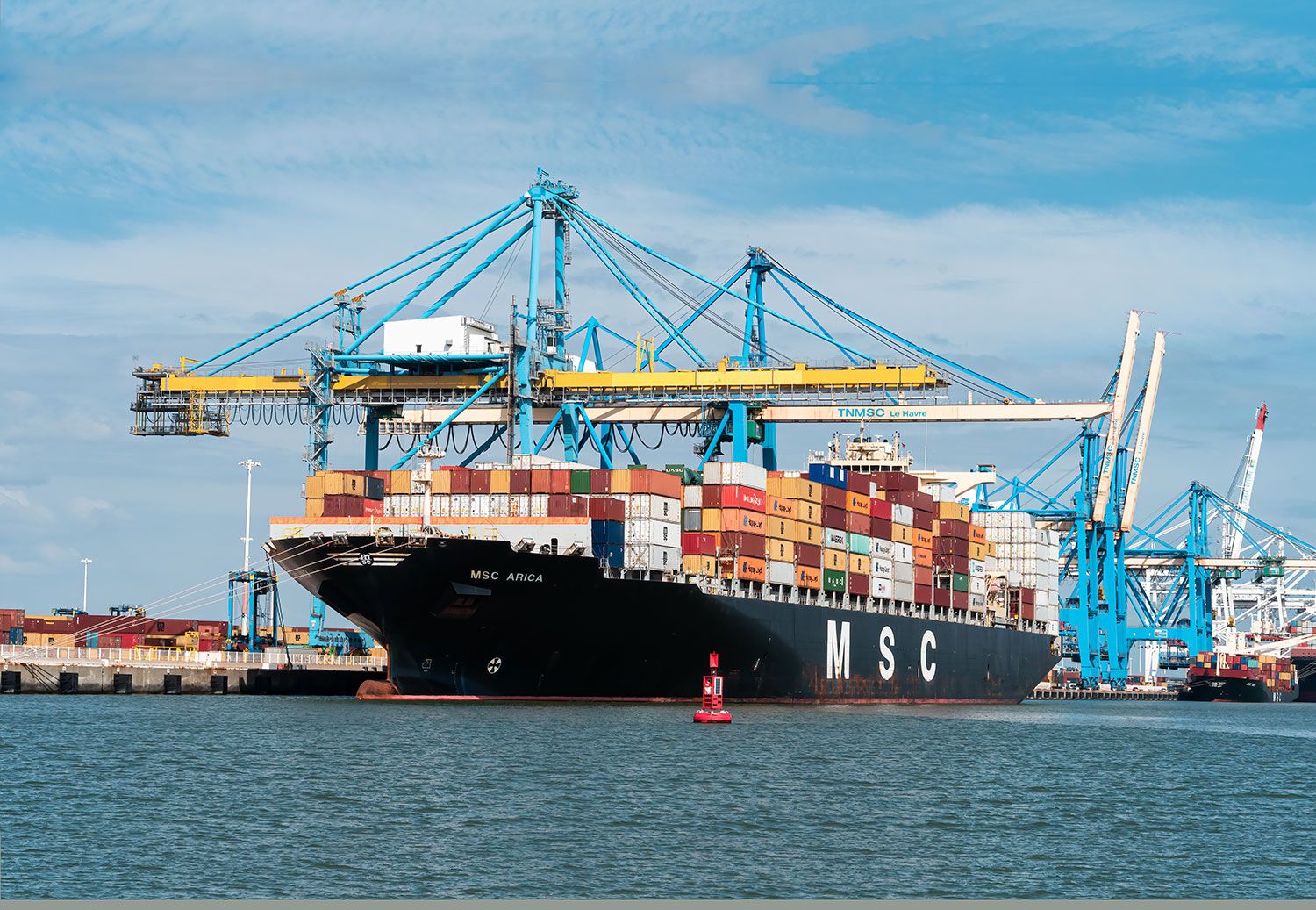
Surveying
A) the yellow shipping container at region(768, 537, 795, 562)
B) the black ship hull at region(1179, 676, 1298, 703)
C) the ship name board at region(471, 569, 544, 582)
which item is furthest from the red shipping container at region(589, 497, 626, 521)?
the black ship hull at region(1179, 676, 1298, 703)

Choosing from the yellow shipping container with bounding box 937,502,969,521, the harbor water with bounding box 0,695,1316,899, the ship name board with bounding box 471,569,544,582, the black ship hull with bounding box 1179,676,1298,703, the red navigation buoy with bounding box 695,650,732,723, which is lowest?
the black ship hull with bounding box 1179,676,1298,703

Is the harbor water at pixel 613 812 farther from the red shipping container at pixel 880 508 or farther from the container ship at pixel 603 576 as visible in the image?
the red shipping container at pixel 880 508

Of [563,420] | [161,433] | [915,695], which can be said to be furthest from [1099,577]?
[161,433]

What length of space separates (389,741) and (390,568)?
12012 mm

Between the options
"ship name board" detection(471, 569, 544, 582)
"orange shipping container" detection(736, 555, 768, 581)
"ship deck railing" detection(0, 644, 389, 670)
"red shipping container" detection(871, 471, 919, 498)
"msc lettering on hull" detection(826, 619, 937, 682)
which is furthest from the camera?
"red shipping container" detection(871, 471, 919, 498)

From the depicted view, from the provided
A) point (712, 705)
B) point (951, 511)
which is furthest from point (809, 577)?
point (951, 511)

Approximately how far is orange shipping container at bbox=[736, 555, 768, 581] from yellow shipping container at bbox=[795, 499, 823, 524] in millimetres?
3683

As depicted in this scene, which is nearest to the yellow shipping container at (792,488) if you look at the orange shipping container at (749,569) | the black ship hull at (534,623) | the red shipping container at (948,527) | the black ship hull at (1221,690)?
the orange shipping container at (749,569)

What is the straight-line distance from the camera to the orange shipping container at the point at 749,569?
59.9 m

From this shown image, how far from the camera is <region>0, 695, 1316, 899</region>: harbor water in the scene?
2394cm

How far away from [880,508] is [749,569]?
450 inches

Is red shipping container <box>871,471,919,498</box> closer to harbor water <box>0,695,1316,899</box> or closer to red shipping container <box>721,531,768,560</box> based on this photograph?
red shipping container <box>721,531,768,560</box>

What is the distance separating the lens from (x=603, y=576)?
53.9m

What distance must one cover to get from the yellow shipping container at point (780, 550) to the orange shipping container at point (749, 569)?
3.12 ft
